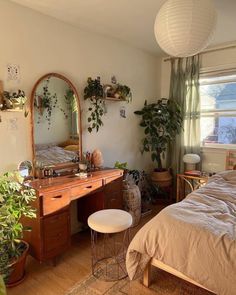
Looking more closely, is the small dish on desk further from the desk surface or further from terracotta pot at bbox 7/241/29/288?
terracotta pot at bbox 7/241/29/288

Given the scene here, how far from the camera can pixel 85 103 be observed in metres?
2.90

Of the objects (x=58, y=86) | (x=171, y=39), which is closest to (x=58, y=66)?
(x=58, y=86)

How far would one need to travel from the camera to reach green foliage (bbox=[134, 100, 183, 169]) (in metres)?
3.57

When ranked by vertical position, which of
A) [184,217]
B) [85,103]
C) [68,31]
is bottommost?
[184,217]

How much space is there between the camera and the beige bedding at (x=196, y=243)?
4.66 ft

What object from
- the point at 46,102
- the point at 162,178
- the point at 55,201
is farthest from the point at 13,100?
the point at 162,178

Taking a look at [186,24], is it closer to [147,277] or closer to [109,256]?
[147,277]

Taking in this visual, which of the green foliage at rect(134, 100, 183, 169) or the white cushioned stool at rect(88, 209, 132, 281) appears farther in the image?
the green foliage at rect(134, 100, 183, 169)

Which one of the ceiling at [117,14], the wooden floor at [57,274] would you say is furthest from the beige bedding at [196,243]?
the ceiling at [117,14]

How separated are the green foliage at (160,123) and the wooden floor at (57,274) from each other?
6.01 ft

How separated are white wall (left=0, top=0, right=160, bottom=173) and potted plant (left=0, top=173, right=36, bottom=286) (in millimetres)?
397

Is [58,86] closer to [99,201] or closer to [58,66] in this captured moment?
[58,66]

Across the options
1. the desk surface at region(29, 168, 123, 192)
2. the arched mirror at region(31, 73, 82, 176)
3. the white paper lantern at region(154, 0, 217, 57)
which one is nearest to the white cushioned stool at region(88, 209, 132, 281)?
the desk surface at region(29, 168, 123, 192)

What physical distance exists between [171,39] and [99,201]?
1.81 metres
